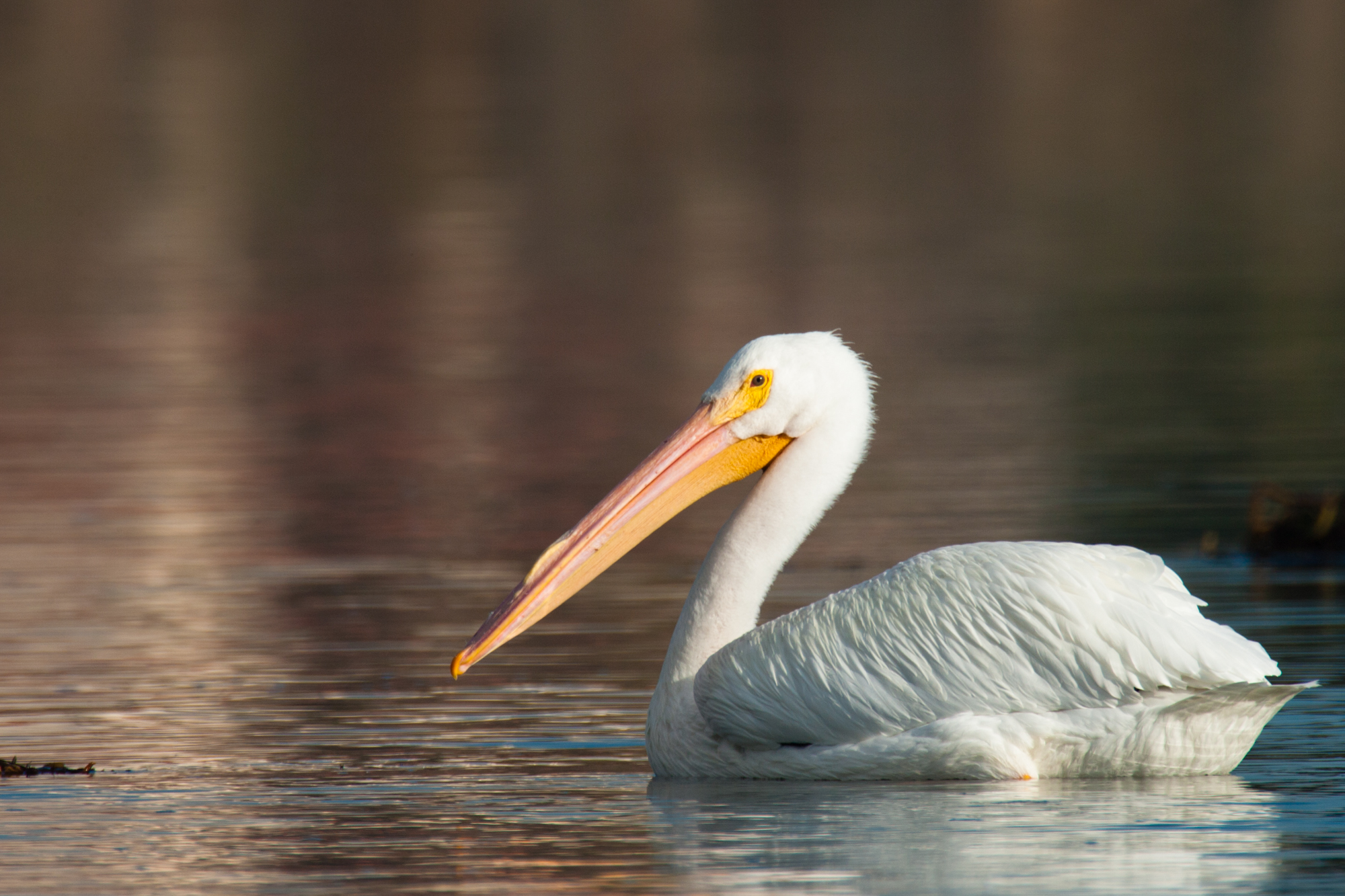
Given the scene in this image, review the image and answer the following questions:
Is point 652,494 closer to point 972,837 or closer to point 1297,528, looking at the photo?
point 972,837

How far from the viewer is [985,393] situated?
53.1 ft

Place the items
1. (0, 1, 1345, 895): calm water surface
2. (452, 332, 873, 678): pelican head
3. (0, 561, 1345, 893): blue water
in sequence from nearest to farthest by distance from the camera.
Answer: (0, 561, 1345, 893): blue water < (0, 1, 1345, 895): calm water surface < (452, 332, 873, 678): pelican head

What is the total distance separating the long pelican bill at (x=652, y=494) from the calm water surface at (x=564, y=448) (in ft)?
1.73

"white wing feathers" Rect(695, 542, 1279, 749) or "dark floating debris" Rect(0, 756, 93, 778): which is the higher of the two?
"white wing feathers" Rect(695, 542, 1279, 749)

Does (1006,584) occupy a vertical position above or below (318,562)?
above

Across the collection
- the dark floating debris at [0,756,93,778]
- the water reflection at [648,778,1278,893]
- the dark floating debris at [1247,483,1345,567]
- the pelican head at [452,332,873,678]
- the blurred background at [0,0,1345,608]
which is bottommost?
the blurred background at [0,0,1345,608]

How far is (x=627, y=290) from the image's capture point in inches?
958

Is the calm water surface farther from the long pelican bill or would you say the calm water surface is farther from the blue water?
the long pelican bill

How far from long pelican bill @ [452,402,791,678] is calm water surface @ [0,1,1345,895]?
0.53 m

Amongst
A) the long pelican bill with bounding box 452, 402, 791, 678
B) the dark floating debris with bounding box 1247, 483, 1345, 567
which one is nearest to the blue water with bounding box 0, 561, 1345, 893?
the long pelican bill with bounding box 452, 402, 791, 678

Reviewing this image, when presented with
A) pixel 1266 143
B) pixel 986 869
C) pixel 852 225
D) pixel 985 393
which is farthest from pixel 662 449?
pixel 1266 143

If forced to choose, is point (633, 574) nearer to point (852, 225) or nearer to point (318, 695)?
point (318, 695)

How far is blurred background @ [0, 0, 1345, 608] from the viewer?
41.9 ft

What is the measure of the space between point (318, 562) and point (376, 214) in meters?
22.8
